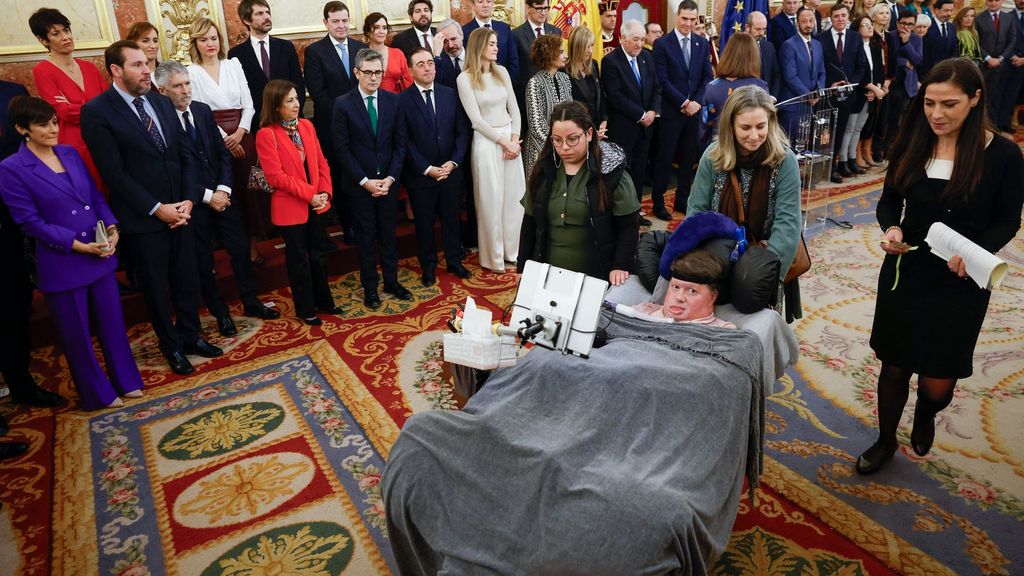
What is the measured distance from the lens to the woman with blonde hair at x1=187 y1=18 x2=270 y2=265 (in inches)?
204

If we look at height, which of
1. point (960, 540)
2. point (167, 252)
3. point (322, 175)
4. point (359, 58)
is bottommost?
point (960, 540)

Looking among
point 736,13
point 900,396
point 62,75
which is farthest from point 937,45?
point 62,75

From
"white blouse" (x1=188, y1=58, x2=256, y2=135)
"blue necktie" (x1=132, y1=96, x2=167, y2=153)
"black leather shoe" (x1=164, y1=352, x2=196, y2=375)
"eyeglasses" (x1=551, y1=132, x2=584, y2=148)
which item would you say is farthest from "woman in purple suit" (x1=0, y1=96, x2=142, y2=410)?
"eyeglasses" (x1=551, y1=132, x2=584, y2=148)

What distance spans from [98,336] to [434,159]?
2635mm

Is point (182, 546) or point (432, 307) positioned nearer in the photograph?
point (182, 546)

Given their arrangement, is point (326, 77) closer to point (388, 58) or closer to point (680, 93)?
point (388, 58)

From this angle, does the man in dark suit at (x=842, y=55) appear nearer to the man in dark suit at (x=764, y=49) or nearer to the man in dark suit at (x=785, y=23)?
the man in dark suit at (x=785, y=23)

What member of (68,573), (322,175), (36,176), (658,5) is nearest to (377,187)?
(322,175)

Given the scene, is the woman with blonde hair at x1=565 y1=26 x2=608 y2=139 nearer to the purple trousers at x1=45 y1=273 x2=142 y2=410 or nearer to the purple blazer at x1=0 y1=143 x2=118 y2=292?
the purple blazer at x1=0 y1=143 x2=118 y2=292

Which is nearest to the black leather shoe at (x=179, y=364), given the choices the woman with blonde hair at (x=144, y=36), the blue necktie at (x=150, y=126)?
the blue necktie at (x=150, y=126)

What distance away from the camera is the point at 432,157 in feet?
18.1

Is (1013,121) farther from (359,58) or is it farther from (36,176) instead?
(36,176)

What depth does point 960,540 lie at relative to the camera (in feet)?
9.20

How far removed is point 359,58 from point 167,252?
1.83 m
